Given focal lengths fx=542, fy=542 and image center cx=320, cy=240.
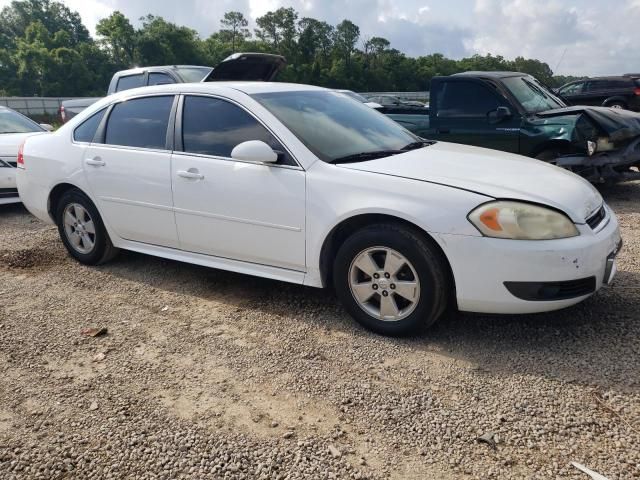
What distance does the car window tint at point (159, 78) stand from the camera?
363 inches

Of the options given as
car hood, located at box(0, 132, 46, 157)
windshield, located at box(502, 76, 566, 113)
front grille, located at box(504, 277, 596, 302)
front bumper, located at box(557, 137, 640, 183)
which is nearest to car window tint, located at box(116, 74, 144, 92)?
car hood, located at box(0, 132, 46, 157)

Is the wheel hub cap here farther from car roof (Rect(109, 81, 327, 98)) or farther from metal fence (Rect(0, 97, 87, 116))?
metal fence (Rect(0, 97, 87, 116))

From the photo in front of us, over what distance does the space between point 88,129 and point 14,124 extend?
4.70 m

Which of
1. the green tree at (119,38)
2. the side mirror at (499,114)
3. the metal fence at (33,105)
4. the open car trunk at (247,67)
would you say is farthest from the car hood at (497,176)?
the green tree at (119,38)

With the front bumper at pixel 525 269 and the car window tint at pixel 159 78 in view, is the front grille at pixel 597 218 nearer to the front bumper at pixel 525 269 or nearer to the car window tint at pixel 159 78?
the front bumper at pixel 525 269

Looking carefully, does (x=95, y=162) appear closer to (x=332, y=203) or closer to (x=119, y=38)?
(x=332, y=203)

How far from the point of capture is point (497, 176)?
11.0 ft

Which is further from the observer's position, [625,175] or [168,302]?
[625,175]

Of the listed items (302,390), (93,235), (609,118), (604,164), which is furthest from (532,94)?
(302,390)

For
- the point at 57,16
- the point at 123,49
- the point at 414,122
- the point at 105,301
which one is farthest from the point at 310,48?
the point at 105,301

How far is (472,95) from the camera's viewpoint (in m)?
7.58

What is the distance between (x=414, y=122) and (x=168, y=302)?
5351 mm

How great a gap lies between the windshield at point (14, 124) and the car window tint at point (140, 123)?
474 cm

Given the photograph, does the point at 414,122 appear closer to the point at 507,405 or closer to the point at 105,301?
the point at 105,301
